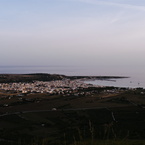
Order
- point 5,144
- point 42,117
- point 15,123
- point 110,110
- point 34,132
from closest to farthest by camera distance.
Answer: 1. point 5,144
2. point 34,132
3. point 15,123
4. point 42,117
5. point 110,110

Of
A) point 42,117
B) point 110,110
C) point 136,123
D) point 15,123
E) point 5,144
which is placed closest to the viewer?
point 5,144

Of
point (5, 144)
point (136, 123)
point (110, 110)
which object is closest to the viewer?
point (5, 144)

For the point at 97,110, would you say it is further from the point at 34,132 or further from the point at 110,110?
the point at 34,132

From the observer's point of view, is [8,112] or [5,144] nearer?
[5,144]

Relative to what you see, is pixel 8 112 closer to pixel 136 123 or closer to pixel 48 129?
pixel 48 129

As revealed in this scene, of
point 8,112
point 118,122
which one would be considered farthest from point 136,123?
point 8,112

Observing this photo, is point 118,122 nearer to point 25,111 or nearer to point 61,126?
point 61,126

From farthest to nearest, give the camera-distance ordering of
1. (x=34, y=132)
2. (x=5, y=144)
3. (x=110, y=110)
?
(x=110, y=110) → (x=34, y=132) → (x=5, y=144)

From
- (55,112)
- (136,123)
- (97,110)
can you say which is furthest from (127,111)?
(55,112)

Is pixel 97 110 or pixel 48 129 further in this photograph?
pixel 97 110
